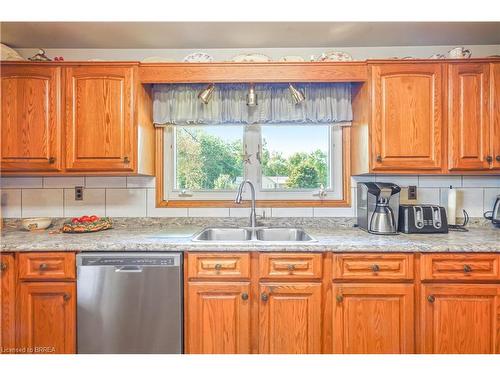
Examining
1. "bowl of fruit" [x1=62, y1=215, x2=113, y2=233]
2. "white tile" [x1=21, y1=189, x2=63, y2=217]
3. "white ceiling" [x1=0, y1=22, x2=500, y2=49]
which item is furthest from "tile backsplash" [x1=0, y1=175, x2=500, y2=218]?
"white ceiling" [x1=0, y1=22, x2=500, y2=49]

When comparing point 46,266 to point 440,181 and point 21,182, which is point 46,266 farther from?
point 440,181

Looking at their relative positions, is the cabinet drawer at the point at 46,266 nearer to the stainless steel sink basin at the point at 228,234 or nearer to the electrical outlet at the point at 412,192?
the stainless steel sink basin at the point at 228,234

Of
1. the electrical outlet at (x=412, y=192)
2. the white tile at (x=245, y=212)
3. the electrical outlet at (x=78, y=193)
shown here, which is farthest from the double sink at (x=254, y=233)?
the electrical outlet at (x=78, y=193)

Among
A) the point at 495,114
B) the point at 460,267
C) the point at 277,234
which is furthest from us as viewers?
the point at 277,234

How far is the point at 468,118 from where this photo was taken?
1855 millimetres

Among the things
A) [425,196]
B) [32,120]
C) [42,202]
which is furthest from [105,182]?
[425,196]

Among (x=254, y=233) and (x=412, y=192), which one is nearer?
(x=254, y=233)

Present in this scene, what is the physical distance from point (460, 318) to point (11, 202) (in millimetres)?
3146

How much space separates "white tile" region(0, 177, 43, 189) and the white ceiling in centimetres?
103

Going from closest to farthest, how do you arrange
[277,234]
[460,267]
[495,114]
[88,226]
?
[460,267] < [495,114] < [88,226] < [277,234]

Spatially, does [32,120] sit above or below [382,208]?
above

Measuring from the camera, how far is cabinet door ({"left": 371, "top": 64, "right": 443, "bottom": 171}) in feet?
6.05

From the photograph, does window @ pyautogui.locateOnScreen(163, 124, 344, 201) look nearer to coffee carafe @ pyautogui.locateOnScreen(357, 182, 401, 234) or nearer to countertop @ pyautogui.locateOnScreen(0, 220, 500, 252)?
coffee carafe @ pyautogui.locateOnScreen(357, 182, 401, 234)

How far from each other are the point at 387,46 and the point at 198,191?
1.88 metres
